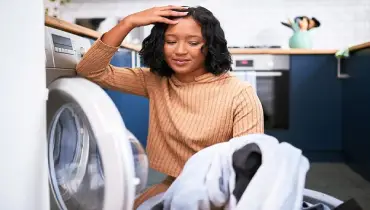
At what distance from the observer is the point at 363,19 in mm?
2990

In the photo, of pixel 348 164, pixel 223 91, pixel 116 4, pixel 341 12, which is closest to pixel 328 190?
pixel 348 164

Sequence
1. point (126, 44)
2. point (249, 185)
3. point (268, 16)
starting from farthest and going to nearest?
point (268, 16), point (126, 44), point (249, 185)

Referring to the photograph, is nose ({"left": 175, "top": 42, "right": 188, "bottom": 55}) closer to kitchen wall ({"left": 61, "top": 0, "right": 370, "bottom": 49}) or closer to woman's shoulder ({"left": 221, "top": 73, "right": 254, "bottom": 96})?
woman's shoulder ({"left": 221, "top": 73, "right": 254, "bottom": 96})

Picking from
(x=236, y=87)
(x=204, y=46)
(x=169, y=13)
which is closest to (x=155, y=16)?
(x=169, y=13)

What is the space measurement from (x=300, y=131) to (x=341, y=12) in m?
1.03

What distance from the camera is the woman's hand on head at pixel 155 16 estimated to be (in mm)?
990

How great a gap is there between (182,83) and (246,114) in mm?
190

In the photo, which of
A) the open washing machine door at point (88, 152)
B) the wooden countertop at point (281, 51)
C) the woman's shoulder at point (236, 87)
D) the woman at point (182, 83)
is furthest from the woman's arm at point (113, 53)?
the wooden countertop at point (281, 51)

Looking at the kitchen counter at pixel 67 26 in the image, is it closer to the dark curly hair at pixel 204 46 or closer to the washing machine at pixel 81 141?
the washing machine at pixel 81 141

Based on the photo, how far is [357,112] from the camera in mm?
2219

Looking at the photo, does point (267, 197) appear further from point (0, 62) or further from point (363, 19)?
point (363, 19)

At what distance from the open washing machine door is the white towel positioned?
0.36ft

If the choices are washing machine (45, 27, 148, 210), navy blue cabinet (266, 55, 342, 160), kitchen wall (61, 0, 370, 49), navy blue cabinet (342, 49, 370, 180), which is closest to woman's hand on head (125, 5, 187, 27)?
washing machine (45, 27, 148, 210)

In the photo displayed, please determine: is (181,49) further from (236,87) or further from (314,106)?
(314,106)
